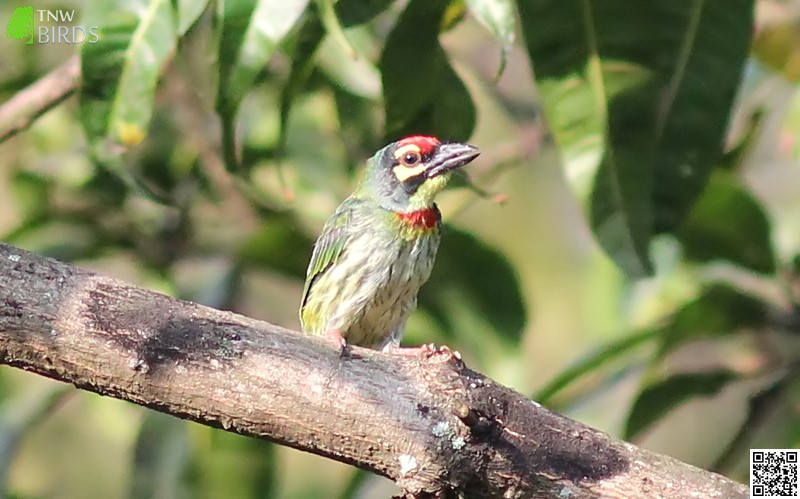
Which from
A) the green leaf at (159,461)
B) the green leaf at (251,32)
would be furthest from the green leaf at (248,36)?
the green leaf at (159,461)

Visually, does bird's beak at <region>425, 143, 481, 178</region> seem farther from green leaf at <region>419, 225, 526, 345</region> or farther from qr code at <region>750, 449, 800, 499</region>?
qr code at <region>750, 449, 800, 499</region>

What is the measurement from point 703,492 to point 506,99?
2.57 metres

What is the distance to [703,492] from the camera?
88.1 inches

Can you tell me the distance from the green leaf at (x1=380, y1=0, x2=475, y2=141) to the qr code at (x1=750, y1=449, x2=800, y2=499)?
1139 millimetres

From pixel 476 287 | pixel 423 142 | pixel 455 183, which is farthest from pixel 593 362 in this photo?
pixel 423 142

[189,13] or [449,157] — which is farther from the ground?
[189,13]

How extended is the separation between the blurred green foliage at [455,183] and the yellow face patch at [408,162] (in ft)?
0.33

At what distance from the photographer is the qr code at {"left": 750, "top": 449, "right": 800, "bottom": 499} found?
2.36 metres

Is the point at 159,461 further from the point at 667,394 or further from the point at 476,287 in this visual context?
the point at 667,394

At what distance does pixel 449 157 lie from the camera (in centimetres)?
314

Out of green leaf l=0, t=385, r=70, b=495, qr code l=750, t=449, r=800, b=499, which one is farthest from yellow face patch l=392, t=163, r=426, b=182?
green leaf l=0, t=385, r=70, b=495

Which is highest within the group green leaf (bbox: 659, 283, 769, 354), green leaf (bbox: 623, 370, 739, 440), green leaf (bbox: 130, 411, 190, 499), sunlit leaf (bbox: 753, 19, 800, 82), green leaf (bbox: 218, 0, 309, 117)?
sunlit leaf (bbox: 753, 19, 800, 82)

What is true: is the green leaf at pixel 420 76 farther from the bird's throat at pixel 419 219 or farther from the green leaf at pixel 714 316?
the green leaf at pixel 714 316

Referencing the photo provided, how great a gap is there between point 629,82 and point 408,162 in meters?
0.66
